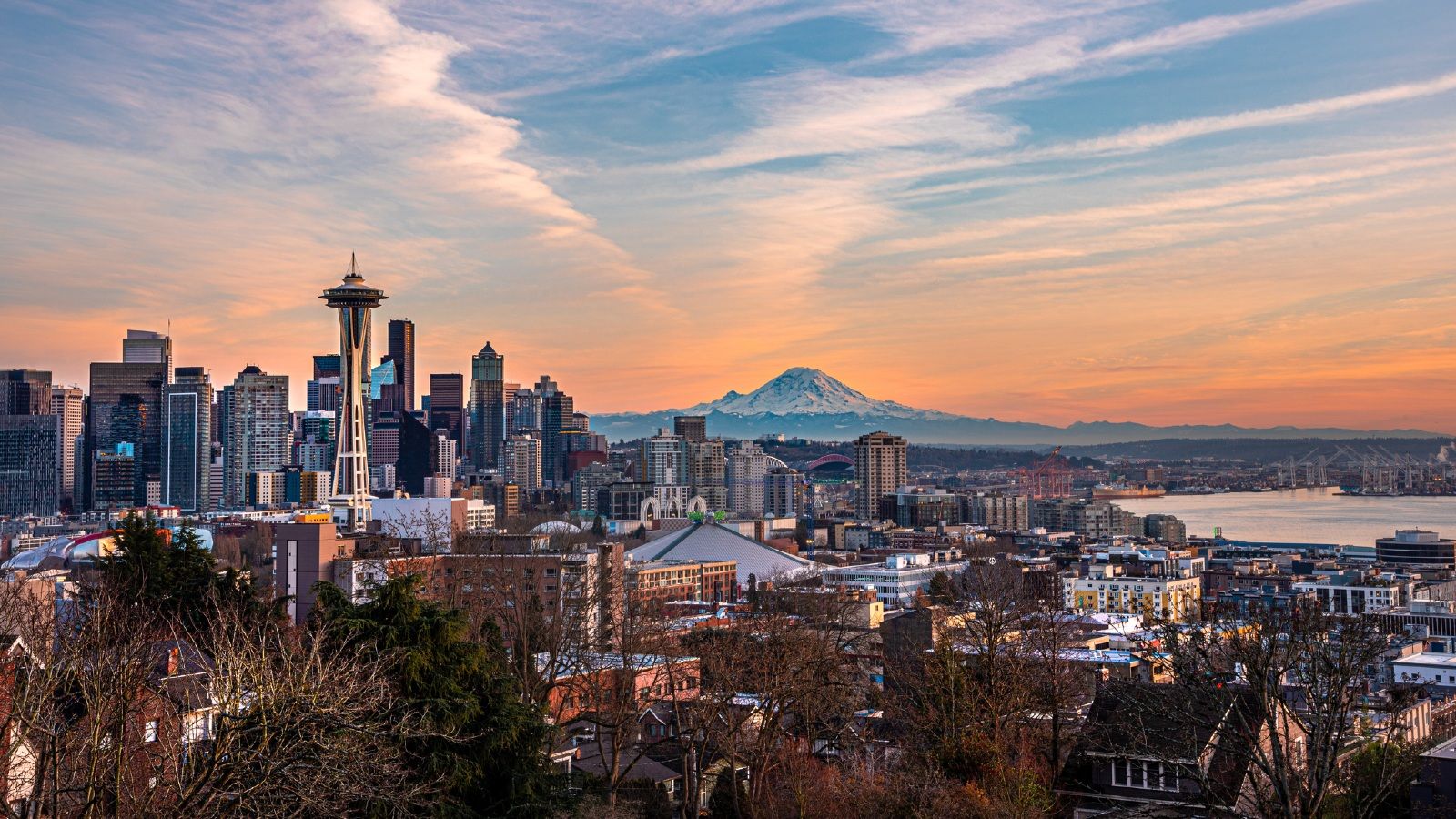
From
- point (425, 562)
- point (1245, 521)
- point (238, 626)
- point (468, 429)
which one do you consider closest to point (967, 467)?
point (468, 429)

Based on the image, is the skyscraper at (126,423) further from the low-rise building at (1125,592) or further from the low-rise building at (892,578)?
the low-rise building at (1125,592)

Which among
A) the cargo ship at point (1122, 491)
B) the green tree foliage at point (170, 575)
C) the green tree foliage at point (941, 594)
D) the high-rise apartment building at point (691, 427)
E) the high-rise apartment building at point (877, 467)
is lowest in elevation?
the green tree foliage at point (941, 594)

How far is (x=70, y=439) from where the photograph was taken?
340ft

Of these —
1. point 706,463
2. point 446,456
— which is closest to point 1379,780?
point 706,463

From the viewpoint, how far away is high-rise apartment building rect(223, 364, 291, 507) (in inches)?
4220

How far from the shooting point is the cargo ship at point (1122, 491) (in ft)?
451

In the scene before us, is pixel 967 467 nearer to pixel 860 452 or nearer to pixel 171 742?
pixel 860 452

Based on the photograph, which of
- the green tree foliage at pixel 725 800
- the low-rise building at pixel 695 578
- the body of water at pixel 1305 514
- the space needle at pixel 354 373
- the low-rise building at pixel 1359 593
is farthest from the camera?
the body of water at pixel 1305 514

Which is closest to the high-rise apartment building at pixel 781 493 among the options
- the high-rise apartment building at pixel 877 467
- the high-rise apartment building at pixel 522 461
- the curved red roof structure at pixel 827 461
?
the high-rise apartment building at pixel 877 467

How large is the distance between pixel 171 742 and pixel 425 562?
15.1 meters

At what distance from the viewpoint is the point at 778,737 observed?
→ 39.7 feet

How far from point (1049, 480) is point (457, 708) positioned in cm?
14439

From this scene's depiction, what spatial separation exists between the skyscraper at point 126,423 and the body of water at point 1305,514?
2834 inches

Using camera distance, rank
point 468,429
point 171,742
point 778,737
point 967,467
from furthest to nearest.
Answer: point 967,467 → point 468,429 → point 778,737 → point 171,742
